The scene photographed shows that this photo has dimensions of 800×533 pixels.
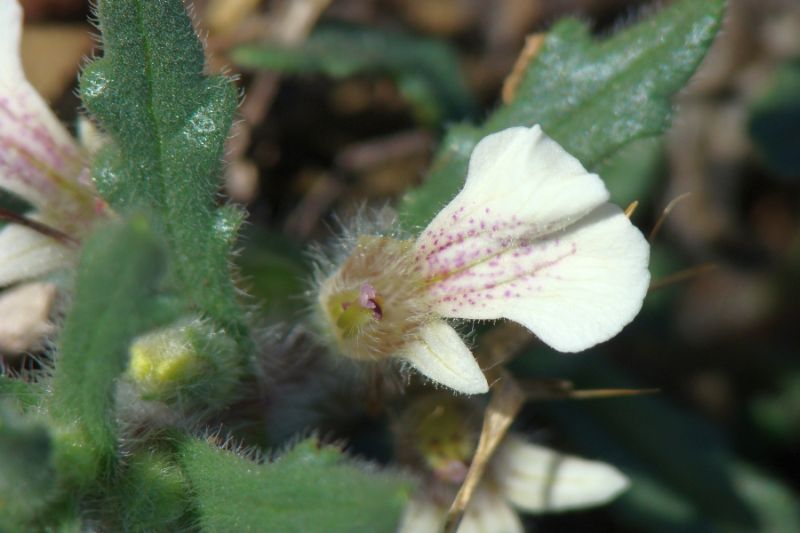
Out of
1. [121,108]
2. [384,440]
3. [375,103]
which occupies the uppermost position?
[121,108]

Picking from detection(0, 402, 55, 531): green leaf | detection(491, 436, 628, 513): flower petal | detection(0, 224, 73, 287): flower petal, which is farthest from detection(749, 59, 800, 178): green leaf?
detection(0, 402, 55, 531): green leaf

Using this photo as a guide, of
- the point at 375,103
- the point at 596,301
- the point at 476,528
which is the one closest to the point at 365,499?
the point at 596,301

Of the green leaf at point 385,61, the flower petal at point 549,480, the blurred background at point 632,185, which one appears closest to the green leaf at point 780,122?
the blurred background at point 632,185

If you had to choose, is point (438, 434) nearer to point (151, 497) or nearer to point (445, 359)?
point (445, 359)

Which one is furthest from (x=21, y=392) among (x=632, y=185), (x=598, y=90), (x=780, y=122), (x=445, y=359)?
(x=780, y=122)

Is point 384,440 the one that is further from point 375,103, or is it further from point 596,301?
point 375,103

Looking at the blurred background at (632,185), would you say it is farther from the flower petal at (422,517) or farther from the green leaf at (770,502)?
the flower petal at (422,517)

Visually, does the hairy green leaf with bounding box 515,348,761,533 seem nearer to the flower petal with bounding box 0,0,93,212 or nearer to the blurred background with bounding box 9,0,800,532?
the blurred background with bounding box 9,0,800,532
